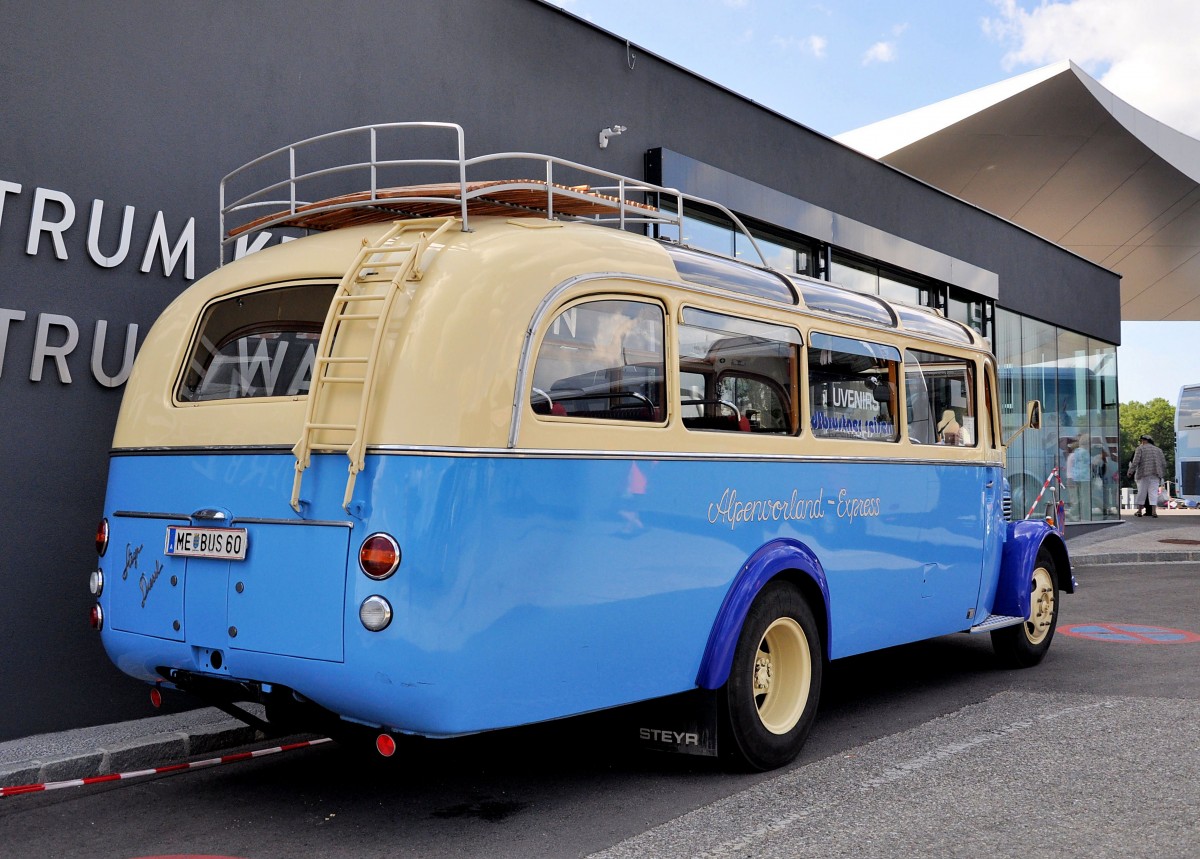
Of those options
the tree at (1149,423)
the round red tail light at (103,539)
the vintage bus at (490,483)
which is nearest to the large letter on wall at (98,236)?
the vintage bus at (490,483)

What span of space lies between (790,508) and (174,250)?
401 cm

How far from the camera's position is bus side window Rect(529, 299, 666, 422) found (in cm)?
470

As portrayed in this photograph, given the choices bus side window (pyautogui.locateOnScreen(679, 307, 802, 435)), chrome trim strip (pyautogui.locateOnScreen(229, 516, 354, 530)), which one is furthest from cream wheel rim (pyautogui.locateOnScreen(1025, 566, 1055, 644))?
chrome trim strip (pyautogui.locateOnScreen(229, 516, 354, 530))

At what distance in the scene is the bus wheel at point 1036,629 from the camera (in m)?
8.20

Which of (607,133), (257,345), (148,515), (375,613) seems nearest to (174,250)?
(257,345)

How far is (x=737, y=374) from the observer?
18.5 ft

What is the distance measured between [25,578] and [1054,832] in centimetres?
527

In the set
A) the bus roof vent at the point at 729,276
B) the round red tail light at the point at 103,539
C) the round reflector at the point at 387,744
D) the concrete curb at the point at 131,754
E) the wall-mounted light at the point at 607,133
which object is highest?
the wall-mounted light at the point at 607,133

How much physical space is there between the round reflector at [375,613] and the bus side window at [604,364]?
3.20 ft

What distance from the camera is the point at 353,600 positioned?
4.27 metres

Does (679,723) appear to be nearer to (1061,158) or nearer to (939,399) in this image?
(939,399)

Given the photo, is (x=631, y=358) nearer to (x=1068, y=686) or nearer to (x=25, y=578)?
(x=25, y=578)

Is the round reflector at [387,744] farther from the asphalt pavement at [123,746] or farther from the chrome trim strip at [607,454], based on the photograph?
the asphalt pavement at [123,746]

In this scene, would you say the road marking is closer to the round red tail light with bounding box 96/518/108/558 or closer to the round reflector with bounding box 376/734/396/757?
the round reflector with bounding box 376/734/396/757
